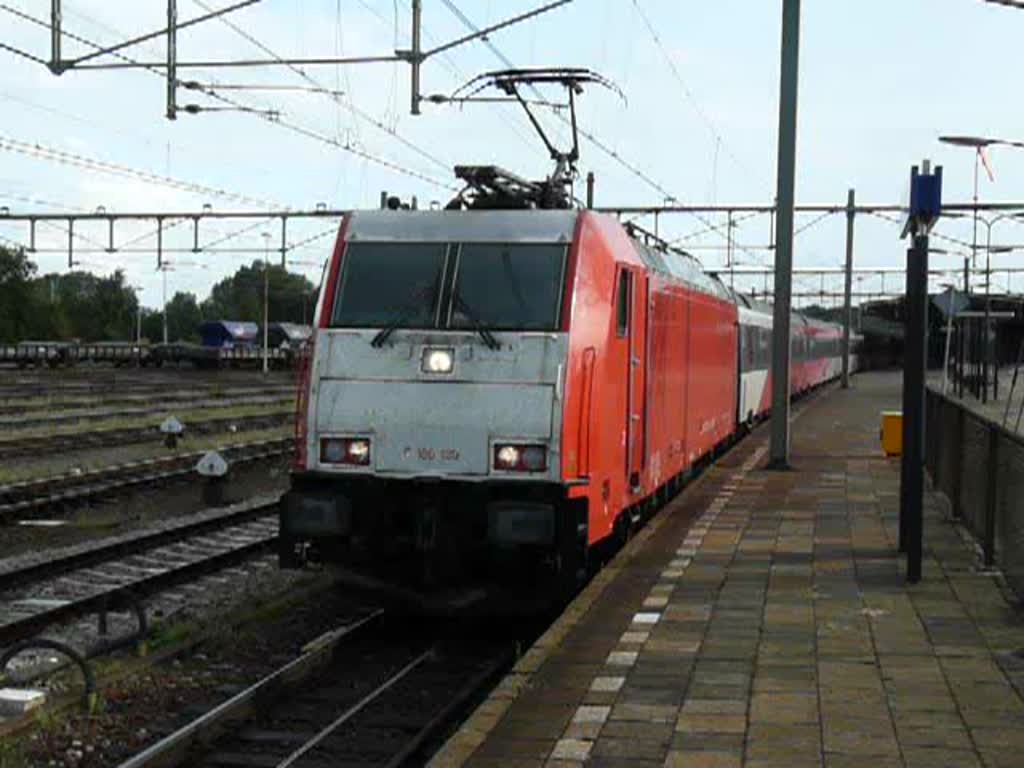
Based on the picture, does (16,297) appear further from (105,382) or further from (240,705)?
(240,705)

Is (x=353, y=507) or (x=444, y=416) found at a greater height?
(x=444, y=416)

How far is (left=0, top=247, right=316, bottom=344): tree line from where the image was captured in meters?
90.5

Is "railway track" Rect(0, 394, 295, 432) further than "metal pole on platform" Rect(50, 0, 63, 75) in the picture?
Yes

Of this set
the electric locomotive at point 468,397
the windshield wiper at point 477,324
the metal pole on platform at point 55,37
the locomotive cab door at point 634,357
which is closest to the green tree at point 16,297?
the metal pole on platform at point 55,37

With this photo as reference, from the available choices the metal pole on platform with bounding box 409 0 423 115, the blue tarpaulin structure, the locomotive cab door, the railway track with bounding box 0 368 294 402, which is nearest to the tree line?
the blue tarpaulin structure

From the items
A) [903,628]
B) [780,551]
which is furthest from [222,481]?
[903,628]

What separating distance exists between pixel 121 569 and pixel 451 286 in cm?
496

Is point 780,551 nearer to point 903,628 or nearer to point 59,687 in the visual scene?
point 903,628

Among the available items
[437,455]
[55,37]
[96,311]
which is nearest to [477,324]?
[437,455]

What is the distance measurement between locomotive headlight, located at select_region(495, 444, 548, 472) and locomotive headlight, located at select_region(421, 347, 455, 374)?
27.8 inches

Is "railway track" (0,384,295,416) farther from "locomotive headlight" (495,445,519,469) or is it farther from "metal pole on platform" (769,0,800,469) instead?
"locomotive headlight" (495,445,519,469)

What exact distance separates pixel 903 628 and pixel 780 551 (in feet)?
11.0

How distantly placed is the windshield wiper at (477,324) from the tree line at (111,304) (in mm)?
68219

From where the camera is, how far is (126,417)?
113 feet
